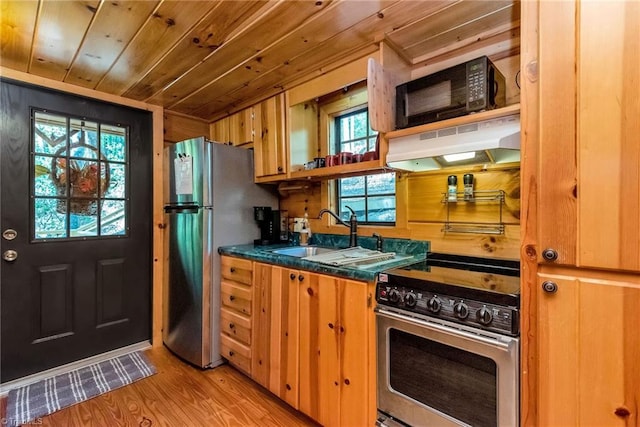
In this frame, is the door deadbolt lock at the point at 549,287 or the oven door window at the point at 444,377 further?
the oven door window at the point at 444,377

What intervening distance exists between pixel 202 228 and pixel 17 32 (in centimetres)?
143

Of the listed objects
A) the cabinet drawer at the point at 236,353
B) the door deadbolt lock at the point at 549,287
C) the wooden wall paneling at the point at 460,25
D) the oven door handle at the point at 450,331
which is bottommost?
the cabinet drawer at the point at 236,353

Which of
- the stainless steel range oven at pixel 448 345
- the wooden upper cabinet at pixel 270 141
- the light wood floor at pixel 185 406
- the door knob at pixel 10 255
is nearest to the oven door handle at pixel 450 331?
the stainless steel range oven at pixel 448 345

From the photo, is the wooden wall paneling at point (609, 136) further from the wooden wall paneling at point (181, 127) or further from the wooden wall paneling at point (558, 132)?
the wooden wall paneling at point (181, 127)

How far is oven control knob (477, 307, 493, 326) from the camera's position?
41.8 inches

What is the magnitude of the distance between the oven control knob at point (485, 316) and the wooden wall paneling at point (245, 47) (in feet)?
4.80

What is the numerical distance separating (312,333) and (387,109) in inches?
50.4

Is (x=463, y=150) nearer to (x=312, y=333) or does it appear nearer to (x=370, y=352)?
(x=370, y=352)

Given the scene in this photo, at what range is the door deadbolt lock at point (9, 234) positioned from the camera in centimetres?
199

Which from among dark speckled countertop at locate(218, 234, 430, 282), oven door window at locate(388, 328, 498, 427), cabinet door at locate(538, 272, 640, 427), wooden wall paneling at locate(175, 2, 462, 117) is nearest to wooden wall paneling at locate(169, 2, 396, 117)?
wooden wall paneling at locate(175, 2, 462, 117)

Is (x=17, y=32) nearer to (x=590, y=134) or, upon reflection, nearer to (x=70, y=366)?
(x=70, y=366)

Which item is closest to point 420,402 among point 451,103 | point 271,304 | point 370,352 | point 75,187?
point 370,352

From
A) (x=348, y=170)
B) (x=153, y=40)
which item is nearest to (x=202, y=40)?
(x=153, y=40)

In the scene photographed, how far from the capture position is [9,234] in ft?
6.57
